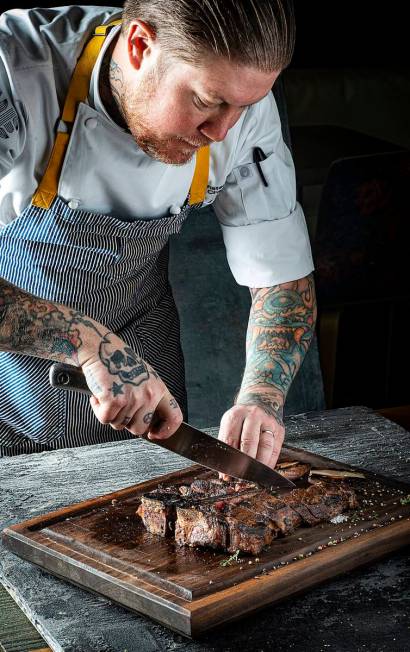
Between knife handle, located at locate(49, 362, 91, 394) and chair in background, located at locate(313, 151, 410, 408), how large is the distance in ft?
7.39

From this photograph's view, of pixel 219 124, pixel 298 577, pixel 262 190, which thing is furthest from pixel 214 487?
pixel 262 190

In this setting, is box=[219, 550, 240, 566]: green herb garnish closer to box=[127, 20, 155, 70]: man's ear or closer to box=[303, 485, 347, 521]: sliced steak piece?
box=[303, 485, 347, 521]: sliced steak piece

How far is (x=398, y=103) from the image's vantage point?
530 cm

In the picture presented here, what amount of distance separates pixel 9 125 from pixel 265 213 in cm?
85

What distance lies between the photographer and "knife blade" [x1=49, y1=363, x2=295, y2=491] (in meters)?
2.26

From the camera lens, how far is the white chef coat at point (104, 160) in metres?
2.35

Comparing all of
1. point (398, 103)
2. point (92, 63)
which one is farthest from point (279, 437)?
point (398, 103)

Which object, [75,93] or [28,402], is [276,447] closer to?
[28,402]

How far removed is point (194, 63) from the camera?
80.4 inches

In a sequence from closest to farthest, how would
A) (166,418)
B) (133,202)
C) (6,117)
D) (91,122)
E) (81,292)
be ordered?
(166,418)
(6,117)
(91,122)
(133,202)
(81,292)

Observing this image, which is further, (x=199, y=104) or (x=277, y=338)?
(x=277, y=338)

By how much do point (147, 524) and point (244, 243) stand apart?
104cm

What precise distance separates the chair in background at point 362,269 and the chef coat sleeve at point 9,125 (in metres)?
2.03

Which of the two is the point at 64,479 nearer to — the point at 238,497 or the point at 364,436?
the point at 238,497
